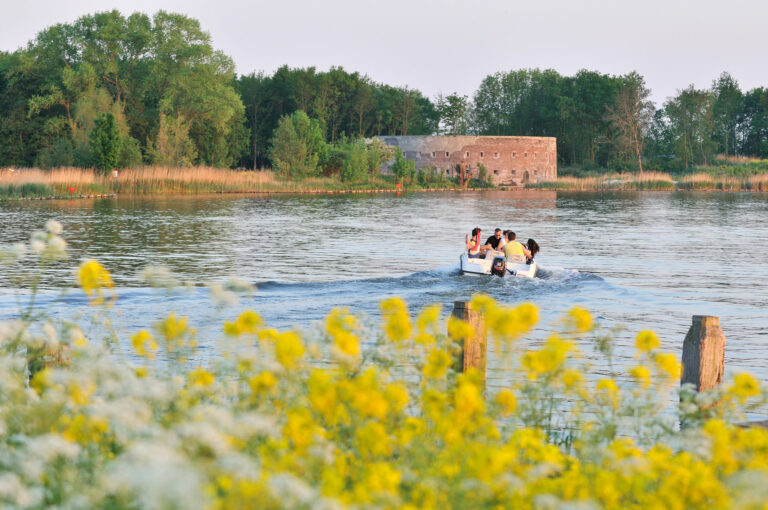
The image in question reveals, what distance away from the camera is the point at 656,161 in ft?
280

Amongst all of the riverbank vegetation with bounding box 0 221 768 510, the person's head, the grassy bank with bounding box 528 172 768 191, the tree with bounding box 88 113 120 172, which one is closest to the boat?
the person's head

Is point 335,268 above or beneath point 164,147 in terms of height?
beneath

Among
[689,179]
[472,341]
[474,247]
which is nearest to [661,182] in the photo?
[689,179]

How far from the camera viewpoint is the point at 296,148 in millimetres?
64312

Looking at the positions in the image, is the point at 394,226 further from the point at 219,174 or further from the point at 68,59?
the point at 68,59

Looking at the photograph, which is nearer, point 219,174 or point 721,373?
point 721,373

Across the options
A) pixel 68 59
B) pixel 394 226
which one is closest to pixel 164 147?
pixel 68 59

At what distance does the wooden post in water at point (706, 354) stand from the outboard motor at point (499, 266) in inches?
387

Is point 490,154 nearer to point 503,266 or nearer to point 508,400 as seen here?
point 503,266

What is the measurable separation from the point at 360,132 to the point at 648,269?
71.6 metres

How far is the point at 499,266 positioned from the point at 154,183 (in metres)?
39.2

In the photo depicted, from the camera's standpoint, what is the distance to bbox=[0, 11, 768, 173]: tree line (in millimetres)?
65575

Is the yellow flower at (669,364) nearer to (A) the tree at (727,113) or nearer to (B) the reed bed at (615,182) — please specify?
(B) the reed bed at (615,182)

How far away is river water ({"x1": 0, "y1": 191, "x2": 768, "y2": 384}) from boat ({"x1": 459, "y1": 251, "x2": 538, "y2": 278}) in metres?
0.26
